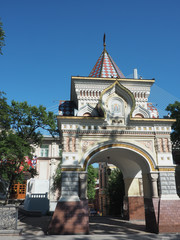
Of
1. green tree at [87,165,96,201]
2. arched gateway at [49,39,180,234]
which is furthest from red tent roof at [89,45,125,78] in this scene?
green tree at [87,165,96,201]

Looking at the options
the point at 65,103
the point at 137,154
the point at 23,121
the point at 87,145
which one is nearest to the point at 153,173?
the point at 137,154

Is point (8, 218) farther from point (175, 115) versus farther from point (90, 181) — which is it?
point (90, 181)

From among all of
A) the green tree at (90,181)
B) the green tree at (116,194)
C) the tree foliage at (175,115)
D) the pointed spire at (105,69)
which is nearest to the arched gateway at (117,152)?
the pointed spire at (105,69)

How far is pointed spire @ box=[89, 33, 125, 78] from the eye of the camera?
17594 millimetres

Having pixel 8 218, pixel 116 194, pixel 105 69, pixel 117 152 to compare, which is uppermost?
pixel 105 69

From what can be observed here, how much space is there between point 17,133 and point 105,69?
30.5ft

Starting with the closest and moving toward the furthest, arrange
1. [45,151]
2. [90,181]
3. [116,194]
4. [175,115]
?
[116,194], [175,115], [45,151], [90,181]

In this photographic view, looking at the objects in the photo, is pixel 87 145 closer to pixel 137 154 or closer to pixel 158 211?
pixel 137 154

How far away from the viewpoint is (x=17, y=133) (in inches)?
688

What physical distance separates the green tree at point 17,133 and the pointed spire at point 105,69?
17.5ft

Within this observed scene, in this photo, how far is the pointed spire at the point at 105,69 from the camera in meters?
17.6

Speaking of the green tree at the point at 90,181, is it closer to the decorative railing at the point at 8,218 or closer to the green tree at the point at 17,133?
the green tree at the point at 17,133

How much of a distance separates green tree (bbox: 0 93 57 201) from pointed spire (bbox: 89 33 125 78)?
5.34m

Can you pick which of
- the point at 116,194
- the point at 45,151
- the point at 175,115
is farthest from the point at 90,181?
the point at 175,115
